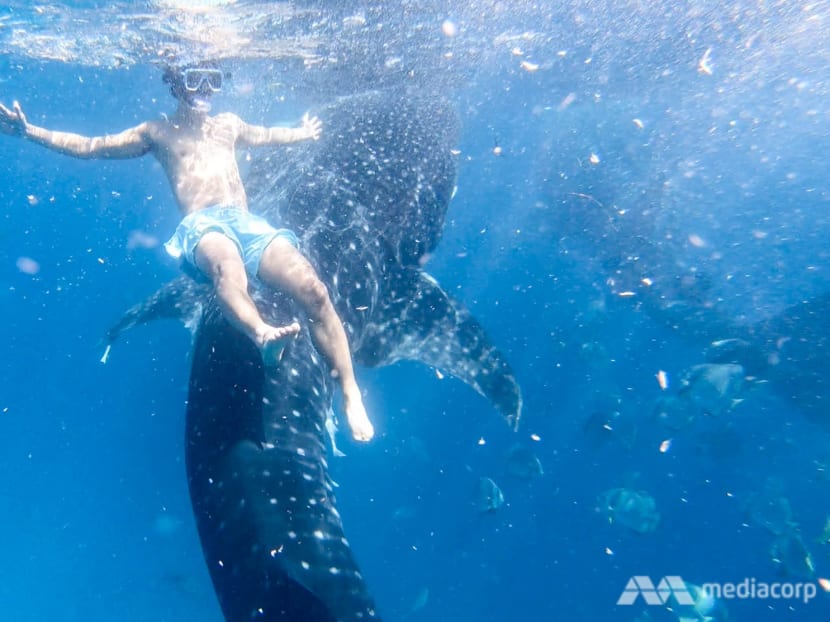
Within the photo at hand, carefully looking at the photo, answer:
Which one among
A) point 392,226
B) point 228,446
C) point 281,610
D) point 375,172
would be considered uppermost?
point 375,172

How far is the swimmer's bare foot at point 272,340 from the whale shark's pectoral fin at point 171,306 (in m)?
2.67

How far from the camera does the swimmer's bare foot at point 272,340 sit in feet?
12.7

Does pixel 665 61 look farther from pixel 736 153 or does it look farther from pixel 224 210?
pixel 736 153

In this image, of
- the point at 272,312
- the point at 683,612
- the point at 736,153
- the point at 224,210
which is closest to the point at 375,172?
the point at 224,210

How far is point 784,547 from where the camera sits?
467 inches

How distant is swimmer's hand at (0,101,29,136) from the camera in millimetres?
5207

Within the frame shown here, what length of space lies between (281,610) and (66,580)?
70.1ft

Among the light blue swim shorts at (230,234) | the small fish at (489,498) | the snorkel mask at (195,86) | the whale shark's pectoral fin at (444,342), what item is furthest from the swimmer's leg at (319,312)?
the small fish at (489,498)

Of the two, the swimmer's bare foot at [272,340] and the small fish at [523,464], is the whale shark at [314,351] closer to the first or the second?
the swimmer's bare foot at [272,340]

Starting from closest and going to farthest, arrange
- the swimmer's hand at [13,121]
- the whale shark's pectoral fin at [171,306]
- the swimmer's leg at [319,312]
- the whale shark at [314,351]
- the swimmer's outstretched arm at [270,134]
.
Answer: the whale shark at [314,351], the swimmer's leg at [319,312], the swimmer's hand at [13,121], the whale shark's pectoral fin at [171,306], the swimmer's outstretched arm at [270,134]

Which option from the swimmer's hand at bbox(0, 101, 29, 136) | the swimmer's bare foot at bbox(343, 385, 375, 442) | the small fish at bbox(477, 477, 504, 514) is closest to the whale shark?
the swimmer's bare foot at bbox(343, 385, 375, 442)

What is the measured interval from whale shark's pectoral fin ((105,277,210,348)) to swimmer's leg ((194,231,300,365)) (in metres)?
1.58

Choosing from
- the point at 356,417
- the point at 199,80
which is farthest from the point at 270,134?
the point at 356,417

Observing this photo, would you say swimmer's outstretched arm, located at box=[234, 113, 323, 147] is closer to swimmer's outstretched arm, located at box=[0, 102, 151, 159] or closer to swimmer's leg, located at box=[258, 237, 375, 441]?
swimmer's outstretched arm, located at box=[0, 102, 151, 159]
